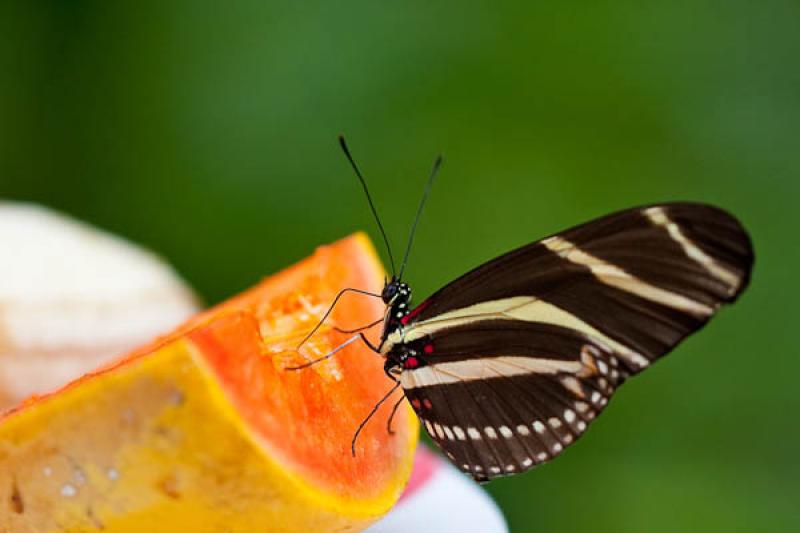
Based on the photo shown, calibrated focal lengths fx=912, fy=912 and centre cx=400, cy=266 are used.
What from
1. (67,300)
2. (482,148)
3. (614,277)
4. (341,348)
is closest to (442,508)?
(341,348)

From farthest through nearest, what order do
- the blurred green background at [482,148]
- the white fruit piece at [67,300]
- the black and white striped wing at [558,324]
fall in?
the blurred green background at [482,148]
the white fruit piece at [67,300]
the black and white striped wing at [558,324]

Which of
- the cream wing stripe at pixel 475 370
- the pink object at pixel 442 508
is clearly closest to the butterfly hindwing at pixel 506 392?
the cream wing stripe at pixel 475 370

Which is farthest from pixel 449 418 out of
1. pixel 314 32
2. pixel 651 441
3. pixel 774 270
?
pixel 314 32

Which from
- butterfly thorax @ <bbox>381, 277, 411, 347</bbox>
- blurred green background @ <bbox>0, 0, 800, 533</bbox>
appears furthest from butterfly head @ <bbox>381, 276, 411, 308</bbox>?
blurred green background @ <bbox>0, 0, 800, 533</bbox>

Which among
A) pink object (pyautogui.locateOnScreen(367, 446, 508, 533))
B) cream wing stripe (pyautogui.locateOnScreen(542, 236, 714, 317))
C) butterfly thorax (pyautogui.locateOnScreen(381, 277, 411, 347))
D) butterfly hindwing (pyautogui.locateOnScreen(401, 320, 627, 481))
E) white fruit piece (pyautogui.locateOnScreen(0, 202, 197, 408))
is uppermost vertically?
white fruit piece (pyautogui.locateOnScreen(0, 202, 197, 408))

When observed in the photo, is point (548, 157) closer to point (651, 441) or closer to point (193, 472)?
point (651, 441)

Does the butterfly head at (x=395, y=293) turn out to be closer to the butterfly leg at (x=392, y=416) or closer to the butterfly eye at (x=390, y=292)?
the butterfly eye at (x=390, y=292)

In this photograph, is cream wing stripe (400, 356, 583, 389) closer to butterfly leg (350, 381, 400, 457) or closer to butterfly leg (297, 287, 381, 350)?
butterfly leg (350, 381, 400, 457)
